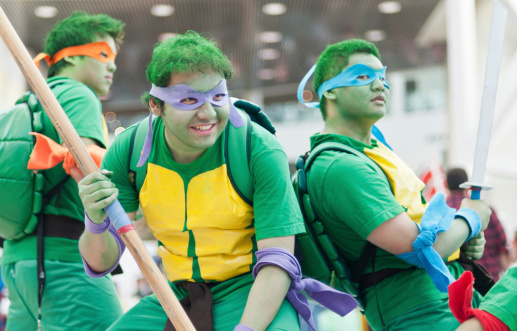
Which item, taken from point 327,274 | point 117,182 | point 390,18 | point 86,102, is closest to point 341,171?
point 327,274

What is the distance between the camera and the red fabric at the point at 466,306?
6.31ft

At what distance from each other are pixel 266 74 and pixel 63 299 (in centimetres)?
1419

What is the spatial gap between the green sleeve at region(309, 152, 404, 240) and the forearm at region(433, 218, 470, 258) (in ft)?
0.60

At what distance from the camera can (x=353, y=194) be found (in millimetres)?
2318

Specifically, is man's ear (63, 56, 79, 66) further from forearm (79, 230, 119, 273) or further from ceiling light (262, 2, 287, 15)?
ceiling light (262, 2, 287, 15)

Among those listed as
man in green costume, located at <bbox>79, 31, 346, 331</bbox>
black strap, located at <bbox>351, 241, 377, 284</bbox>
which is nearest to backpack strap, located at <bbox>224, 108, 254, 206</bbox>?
man in green costume, located at <bbox>79, 31, 346, 331</bbox>

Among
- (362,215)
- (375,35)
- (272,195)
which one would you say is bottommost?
(375,35)

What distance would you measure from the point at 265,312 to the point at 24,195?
1247mm

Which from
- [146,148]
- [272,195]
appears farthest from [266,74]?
[272,195]

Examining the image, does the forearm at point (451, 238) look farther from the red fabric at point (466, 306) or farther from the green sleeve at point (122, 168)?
the green sleeve at point (122, 168)

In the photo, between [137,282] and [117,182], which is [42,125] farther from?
[137,282]

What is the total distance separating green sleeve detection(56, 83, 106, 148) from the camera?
2660 mm

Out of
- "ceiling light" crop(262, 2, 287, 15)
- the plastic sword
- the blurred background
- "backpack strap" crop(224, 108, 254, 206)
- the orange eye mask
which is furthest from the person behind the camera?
"ceiling light" crop(262, 2, 287, 15)

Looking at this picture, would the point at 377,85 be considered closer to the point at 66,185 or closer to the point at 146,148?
the point at 146,148
